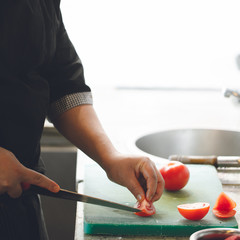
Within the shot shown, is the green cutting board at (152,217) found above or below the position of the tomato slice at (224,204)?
below

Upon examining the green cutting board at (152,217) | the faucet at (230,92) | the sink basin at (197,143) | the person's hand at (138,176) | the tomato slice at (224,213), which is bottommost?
the sink basin at (197,143)

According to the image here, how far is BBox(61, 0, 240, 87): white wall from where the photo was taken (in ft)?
7.49

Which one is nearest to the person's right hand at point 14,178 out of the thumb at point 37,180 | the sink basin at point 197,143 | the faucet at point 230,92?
the thumb at point 37,180

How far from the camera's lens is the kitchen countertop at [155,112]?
5.99 feet

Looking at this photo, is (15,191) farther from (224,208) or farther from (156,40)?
(156,40)

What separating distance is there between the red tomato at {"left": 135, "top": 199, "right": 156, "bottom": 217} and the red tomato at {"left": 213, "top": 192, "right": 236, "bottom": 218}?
0.14m

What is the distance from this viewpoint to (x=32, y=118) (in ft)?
3.41

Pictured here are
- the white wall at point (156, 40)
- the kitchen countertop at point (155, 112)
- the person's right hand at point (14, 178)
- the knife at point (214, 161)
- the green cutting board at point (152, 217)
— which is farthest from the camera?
the white wall at point (156, 40)

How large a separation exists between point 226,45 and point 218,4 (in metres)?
0.21

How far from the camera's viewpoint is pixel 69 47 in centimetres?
121

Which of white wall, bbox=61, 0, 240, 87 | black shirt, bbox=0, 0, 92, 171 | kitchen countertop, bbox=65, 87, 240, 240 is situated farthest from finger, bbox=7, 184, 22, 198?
white wall, bbox=61, 0, 240, 87

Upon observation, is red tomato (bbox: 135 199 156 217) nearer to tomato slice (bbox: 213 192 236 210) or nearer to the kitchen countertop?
tomato slice (bbox: 213 192 236 210)

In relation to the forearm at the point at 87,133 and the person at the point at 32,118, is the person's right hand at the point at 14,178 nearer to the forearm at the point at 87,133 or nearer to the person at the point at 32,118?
the person at the point at 32,118

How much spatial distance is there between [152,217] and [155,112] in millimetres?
1059
